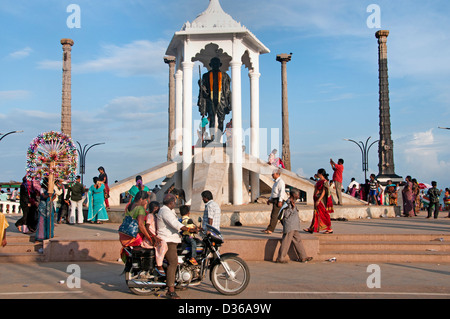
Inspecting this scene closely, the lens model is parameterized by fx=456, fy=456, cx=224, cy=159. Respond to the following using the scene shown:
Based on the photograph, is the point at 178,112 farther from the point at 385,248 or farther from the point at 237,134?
the point at 385,248

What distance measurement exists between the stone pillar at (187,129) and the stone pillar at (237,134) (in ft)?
5.20

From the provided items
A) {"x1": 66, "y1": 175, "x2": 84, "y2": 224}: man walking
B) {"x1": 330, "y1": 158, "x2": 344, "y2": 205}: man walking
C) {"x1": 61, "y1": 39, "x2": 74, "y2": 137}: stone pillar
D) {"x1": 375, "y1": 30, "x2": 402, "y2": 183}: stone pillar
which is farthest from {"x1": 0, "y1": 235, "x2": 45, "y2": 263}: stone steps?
{"x1": 375, "y1": 30, "x2": 402, "y2": 183}: stone pillar

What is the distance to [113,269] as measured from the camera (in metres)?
9.05

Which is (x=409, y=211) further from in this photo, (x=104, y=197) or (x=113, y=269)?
(x=113, y=269)

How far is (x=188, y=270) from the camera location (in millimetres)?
6922

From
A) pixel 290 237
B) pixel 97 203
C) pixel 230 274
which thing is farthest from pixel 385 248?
pixel 97 203

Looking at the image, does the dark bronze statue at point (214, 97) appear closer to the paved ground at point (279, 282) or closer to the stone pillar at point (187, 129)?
the stone pillar at point (187, 129)

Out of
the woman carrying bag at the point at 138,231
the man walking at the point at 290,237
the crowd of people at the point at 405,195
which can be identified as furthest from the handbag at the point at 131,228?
the crowd of people at the point at 405,195

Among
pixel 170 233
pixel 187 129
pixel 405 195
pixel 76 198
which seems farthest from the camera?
pixel 405 195

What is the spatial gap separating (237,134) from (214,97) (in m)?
3.44

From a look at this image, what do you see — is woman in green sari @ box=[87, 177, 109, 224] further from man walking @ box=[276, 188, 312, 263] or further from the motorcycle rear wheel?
the motorcycle rear wheel
